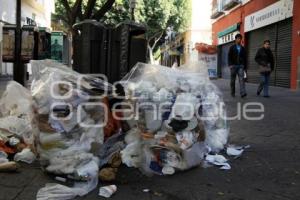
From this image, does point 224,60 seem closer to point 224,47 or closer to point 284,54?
point 224,47

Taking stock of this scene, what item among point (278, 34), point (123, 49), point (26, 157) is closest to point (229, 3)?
point (278, 34)

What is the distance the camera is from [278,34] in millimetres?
19547

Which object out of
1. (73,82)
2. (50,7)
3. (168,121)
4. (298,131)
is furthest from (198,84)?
(50,7)

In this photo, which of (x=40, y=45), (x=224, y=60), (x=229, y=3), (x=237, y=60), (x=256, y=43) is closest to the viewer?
(x=40, y=45)

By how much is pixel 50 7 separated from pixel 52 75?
39072 mm

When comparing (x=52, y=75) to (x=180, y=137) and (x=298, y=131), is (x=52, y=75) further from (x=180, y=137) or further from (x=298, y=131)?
(x=298, y=131)

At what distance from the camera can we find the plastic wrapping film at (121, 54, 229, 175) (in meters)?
4.76

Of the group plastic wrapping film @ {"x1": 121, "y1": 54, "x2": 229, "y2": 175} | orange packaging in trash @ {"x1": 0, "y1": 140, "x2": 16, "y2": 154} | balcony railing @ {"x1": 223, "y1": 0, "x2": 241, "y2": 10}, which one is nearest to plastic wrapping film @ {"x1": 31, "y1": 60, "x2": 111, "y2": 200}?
plastic wrapping film @ {"x1": 121, "y1": 54, "x2": 229, "y2": 175}

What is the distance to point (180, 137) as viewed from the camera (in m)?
4.79

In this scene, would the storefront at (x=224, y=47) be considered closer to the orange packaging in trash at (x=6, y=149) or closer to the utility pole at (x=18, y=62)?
the utility pole at (x=18, y=62)

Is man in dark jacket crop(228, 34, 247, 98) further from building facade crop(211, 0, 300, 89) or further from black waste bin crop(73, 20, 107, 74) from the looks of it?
black waste bin crop(73, 20, 107, 74)

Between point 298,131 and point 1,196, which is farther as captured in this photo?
point 298,131

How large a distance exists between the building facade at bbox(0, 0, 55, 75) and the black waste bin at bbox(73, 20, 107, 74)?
11367 millimetres

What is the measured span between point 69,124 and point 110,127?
605 mm
